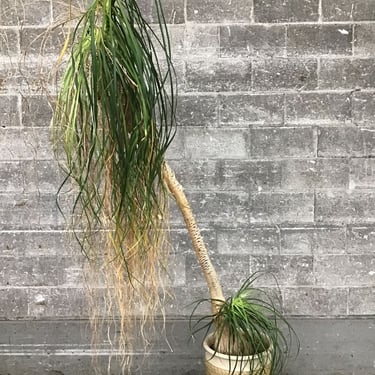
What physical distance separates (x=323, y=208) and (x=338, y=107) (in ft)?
1.54

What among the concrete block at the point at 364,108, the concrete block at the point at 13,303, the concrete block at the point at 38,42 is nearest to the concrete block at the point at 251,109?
the concrete block at the point at 364,108

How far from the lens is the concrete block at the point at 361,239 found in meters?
2.70

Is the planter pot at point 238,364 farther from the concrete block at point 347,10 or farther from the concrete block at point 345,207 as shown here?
the concrete block at point 347,10

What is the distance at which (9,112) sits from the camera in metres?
2.68

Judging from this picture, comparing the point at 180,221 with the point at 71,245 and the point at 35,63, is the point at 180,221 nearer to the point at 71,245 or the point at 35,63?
the point at 71,245

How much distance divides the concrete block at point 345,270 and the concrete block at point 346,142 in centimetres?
48

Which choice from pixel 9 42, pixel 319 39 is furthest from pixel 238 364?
pixel 9 42

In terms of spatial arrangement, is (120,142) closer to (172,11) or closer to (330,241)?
(172,11)

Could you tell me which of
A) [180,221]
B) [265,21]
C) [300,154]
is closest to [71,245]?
[180,221]

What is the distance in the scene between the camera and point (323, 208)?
8.81 feet

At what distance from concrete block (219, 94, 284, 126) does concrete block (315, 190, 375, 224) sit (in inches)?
16.5

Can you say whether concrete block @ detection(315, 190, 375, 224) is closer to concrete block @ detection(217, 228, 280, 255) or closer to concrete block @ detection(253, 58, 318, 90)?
concrete block @ detection(217, 228, 280, 255)

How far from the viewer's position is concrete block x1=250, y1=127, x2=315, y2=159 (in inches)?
104

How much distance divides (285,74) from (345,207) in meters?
0.67
